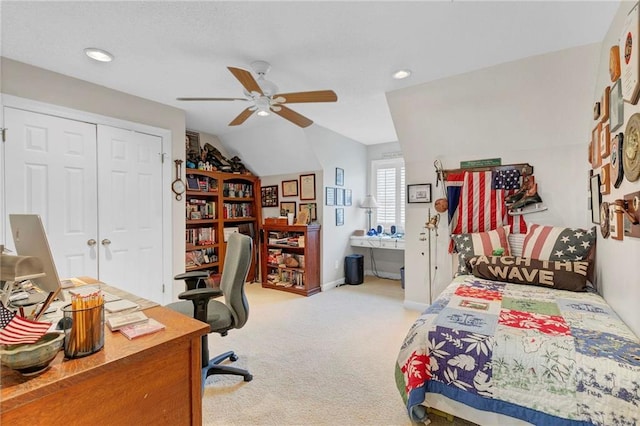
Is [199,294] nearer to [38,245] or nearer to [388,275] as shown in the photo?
[38,245]

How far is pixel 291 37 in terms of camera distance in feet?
6.98

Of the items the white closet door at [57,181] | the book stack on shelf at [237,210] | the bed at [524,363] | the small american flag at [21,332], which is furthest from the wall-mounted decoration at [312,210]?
the small american flag at [21,332]

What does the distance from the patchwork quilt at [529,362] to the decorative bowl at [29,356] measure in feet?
5.19

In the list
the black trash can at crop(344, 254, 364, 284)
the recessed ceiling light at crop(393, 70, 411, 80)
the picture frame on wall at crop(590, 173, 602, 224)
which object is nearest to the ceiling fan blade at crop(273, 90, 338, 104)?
→ the recessed ceiling light at crop(393, 70, 411, 80)

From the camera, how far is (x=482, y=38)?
85.4 inches

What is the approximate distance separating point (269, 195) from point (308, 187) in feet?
2.91

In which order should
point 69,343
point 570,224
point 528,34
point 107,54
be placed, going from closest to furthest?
point 69,343 < point 528,34 < point 107,54 < point 570,224

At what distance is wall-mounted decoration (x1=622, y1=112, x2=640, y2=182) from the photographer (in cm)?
152

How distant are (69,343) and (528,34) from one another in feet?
10.0

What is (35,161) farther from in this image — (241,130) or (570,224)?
(570,224)

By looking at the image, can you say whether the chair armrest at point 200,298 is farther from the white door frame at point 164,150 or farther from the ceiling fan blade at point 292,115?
the white door frame at point 164,150

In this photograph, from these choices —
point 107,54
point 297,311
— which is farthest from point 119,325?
point 297,311

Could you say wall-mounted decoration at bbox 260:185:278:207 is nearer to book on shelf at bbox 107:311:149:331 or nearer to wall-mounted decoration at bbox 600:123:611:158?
book on shelf at bbox 107:311:149:331

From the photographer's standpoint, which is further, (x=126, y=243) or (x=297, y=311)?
(x=297, y=311)
